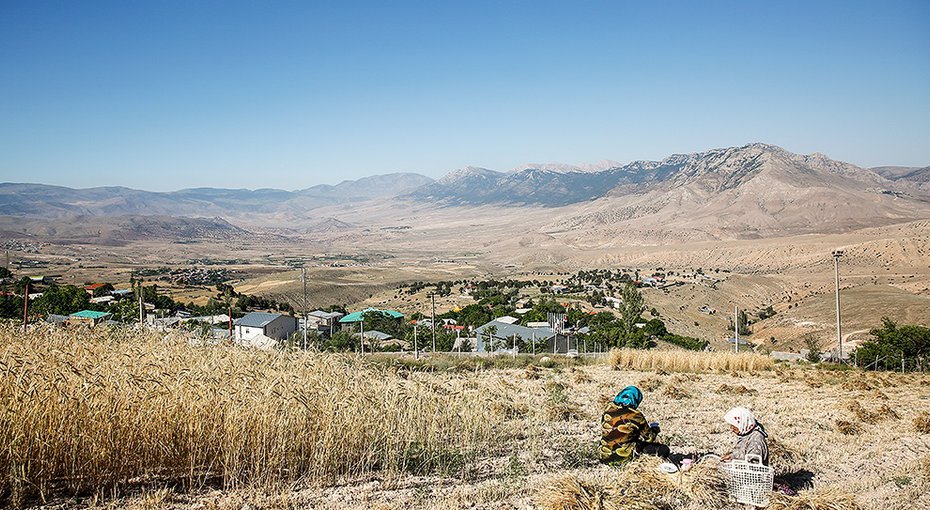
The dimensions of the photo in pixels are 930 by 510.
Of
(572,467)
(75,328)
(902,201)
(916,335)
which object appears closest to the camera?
(572,467)

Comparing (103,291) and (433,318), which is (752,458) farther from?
(103,291)

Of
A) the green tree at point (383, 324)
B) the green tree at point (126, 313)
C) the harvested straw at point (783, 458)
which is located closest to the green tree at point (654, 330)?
the green tree at point (383, 324)

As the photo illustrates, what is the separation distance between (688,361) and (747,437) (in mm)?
14587

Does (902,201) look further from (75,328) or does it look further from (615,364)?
(75,328)

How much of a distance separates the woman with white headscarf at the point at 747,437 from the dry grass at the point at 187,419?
294 centimetres

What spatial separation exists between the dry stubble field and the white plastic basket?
16 centimetres

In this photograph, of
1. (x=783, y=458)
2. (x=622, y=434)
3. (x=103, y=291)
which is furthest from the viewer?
(x=103, y=291)

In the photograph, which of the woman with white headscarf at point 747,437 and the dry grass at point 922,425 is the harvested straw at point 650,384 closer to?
the dry grass at point 922,425

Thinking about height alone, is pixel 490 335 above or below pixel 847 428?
below

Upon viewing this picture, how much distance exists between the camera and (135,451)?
598cm

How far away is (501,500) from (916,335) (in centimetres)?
3301

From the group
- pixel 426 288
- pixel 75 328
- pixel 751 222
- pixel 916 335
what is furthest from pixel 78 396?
pixel 751 222

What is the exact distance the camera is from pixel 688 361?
20203 millimetres

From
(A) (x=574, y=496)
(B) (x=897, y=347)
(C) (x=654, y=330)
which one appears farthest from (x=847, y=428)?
(C) (x=654, y=330)
